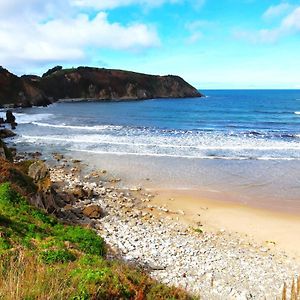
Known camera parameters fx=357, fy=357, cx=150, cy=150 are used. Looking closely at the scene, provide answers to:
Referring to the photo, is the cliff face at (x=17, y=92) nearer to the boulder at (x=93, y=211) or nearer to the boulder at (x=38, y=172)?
the boulder at (x=38, y=172)

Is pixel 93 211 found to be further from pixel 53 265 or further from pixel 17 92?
pixel 17 92

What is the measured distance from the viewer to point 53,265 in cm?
690

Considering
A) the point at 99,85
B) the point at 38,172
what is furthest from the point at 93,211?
the point at 99,85

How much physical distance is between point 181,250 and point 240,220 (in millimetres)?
4185

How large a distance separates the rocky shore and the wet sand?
479mm

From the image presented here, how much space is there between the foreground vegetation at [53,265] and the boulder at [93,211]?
3.37 meters

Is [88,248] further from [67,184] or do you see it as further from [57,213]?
[67,184]

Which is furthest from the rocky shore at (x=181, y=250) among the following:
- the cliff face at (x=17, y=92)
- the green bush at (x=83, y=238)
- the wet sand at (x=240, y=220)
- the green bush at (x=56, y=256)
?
the cliff face at (x=17, y=92)

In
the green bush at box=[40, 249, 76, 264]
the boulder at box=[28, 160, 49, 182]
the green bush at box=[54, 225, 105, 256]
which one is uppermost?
the boulder at box=[28, 160, 49, 182]

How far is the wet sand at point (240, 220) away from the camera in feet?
42.9

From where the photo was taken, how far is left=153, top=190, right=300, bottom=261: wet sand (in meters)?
13.1

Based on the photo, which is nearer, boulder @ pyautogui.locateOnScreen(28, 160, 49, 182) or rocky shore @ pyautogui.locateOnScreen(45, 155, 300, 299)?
rocky shore @ pyautogui.locateOnScreen(45, 155, 300, 299)

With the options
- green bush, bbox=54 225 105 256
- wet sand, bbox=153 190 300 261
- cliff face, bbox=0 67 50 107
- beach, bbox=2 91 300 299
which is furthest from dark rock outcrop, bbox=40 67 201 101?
green bush, bbox=54 225 105 256

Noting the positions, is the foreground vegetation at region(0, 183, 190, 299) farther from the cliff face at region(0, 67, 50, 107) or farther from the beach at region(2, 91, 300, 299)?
the cliff face at region(0, 67, 50, 107)
